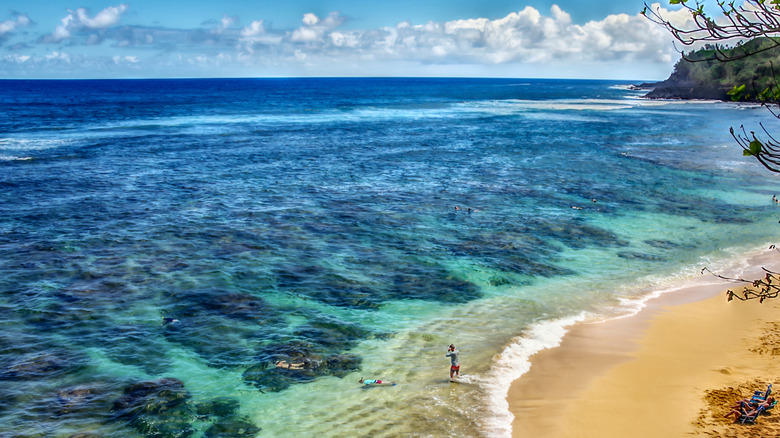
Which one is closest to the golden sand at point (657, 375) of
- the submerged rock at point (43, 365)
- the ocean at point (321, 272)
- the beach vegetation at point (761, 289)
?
the ocean at point (321, 272)

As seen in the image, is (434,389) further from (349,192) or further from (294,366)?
(349,192)

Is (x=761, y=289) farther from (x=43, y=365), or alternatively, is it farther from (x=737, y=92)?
(x=43, y=365)

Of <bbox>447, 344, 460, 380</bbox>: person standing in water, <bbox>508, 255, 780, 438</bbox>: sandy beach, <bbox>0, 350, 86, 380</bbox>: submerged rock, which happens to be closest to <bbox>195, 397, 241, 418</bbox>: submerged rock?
<bbox>0, 350, 86, 380</bbox>: submerged rock

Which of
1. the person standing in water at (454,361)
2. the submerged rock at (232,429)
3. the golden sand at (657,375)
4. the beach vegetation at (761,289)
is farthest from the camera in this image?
the person standing in water at (454,361)

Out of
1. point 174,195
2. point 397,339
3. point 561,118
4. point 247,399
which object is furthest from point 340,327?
point 561,118

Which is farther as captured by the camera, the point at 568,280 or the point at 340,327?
the point at 568,280

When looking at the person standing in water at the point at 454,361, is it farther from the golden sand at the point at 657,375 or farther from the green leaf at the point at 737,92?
the green leaf at the point at 737,92

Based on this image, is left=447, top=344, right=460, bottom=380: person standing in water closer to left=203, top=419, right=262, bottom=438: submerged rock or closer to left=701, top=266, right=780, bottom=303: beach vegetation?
left=203, top=419, right=262, bottom=438: submerged rock
